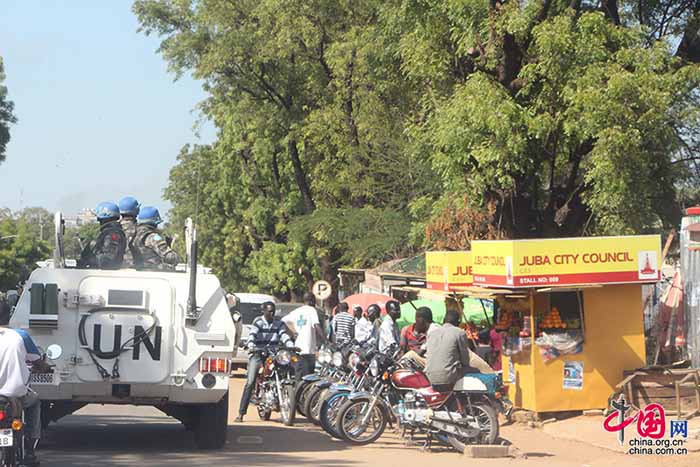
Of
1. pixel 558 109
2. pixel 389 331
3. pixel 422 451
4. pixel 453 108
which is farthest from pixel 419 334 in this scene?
pixel 558 109

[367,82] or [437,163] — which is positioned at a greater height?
[367,82]

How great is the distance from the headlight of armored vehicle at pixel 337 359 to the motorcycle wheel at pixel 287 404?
78 centimetres

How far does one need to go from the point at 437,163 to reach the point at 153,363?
29.9 ft

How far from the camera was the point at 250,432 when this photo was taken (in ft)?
48.5

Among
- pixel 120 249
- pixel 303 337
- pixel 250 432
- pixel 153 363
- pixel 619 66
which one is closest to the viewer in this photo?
pixel 153 363

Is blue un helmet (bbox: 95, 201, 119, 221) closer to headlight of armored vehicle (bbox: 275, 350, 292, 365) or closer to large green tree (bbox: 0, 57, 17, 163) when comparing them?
headlight of armored vehicle (bbox: 275, 350, 292, 365)

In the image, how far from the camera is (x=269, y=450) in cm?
1283

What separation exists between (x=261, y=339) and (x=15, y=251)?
59043 mm

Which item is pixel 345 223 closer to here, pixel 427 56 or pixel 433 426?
pixel 427 56

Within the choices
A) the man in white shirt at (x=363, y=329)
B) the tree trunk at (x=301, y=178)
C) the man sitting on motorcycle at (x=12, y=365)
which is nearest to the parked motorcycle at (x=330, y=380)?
the man in white shirt at (x=363, y=329)

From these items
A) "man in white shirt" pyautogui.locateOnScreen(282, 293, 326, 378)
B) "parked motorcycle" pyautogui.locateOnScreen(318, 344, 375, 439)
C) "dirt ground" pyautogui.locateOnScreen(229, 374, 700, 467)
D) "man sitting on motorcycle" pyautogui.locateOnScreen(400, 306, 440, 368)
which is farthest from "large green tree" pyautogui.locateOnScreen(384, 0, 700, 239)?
"parked motorcycle" pyautogui.locateOnScreen(318, 344, 375, 439)

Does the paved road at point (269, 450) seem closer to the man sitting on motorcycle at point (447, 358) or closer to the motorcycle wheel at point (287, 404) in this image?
the motorcycle wheel at point (287, 404)

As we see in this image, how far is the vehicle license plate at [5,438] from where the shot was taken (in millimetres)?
8281

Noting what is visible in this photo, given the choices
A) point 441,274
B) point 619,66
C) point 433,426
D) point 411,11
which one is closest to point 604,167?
point 619,66
